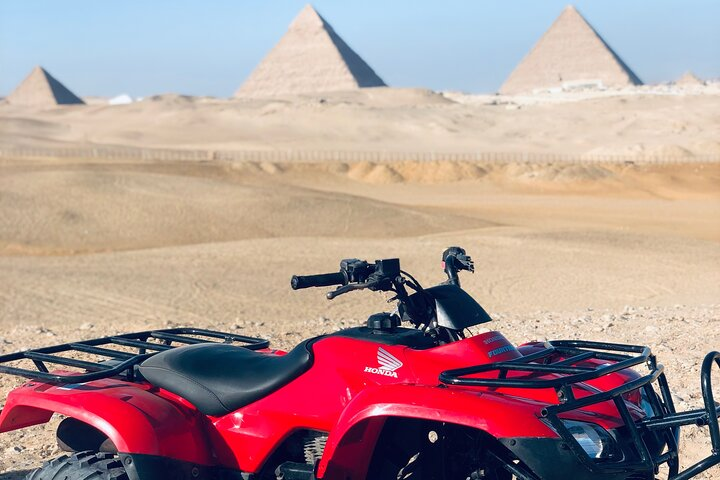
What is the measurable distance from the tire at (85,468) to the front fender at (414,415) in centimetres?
77

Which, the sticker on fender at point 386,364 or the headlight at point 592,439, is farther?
the sticker on fender at point 386,364

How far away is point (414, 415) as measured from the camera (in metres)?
3.43

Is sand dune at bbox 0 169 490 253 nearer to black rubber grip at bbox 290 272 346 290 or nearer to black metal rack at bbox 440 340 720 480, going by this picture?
black rubber grip at bbox 290 272 346 290

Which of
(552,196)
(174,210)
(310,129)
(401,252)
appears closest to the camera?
(401,252)

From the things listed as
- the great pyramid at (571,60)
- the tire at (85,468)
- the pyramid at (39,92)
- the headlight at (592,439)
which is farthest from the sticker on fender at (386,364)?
the pyramid at (39,92)

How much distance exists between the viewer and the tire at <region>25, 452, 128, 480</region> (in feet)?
12.6

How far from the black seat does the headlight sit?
987 millimetres

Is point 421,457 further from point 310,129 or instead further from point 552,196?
point 310,129

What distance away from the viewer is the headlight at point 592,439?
339cm

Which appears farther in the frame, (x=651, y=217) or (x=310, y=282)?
(x=651, y=217)

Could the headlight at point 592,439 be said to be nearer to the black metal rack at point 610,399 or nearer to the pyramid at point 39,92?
the black metal rack at point 610,399

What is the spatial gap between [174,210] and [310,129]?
65291 millimetres

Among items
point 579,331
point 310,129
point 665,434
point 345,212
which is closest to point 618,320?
point 579,331

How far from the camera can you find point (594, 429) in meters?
3.47
